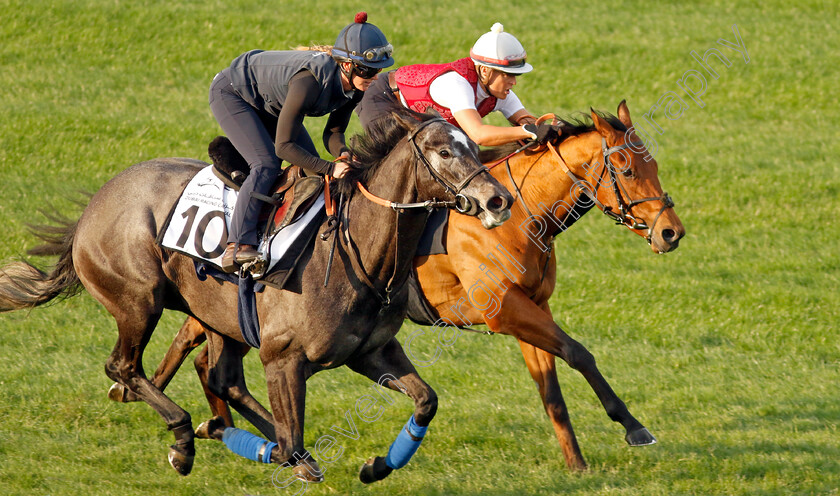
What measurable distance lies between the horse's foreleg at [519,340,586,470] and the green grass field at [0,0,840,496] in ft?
0.45

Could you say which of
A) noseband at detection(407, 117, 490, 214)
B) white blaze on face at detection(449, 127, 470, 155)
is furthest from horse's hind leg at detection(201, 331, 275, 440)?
white blaze on face at detection(449, 127, 470, 155)

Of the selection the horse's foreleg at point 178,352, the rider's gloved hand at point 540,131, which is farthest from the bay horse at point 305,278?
the rider's gloved hand at point 540,131

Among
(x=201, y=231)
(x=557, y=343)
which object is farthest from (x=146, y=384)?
(x=557, y=343)

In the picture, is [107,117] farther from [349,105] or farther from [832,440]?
[832,440]

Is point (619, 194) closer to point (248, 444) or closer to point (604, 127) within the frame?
point (604, 127)

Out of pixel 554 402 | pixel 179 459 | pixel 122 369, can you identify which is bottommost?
pixel 179 459

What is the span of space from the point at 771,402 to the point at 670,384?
0.81 m

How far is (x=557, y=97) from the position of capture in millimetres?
15422

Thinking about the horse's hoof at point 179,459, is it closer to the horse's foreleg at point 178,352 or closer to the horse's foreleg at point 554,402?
the horse's foreleg at point 178,352

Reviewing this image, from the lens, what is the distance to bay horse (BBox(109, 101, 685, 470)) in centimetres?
622

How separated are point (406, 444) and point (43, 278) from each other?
9.31 ft

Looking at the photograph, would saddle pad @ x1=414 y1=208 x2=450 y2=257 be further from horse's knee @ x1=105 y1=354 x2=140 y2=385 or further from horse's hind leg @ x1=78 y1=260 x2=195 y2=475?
horse's knee @ x1=105 y1=354 x2=140 y2=385

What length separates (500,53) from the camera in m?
6.25

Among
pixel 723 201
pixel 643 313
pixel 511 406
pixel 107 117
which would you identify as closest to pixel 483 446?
pixel 511 406
